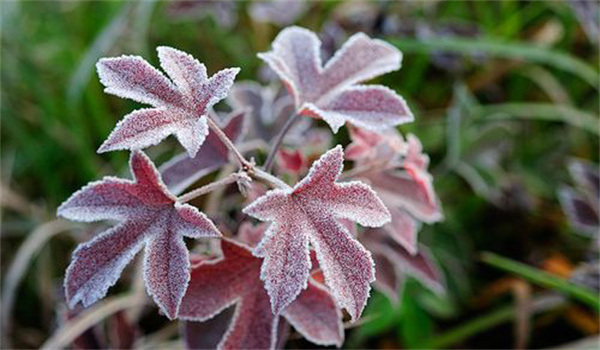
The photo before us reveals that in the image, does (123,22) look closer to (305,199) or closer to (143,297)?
(143,297)

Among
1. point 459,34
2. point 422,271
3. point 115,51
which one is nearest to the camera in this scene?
point 422,271

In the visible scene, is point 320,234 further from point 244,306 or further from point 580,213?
point 580,213

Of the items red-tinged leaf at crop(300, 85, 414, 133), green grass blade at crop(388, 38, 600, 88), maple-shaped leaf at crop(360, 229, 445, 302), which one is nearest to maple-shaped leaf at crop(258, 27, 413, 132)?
red-tinged leaf at crop(300, 85, 414, 133)

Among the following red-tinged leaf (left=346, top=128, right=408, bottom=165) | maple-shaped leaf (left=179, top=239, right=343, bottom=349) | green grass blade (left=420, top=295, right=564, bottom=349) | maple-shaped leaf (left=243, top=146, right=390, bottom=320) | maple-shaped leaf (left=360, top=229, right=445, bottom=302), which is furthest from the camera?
green grass blade (left=420, top=295, right=564, bottom=349)

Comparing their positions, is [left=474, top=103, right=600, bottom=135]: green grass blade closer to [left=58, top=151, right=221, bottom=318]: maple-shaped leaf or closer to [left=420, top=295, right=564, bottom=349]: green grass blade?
[left=420, top=295, right=564, bottom=349]: green grass blade

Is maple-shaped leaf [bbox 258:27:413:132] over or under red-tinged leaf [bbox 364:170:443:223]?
over

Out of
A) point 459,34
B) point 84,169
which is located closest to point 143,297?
point 84,169

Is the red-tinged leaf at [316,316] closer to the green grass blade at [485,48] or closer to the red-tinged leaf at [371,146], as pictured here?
the red-tinged leaf at [371,146]
